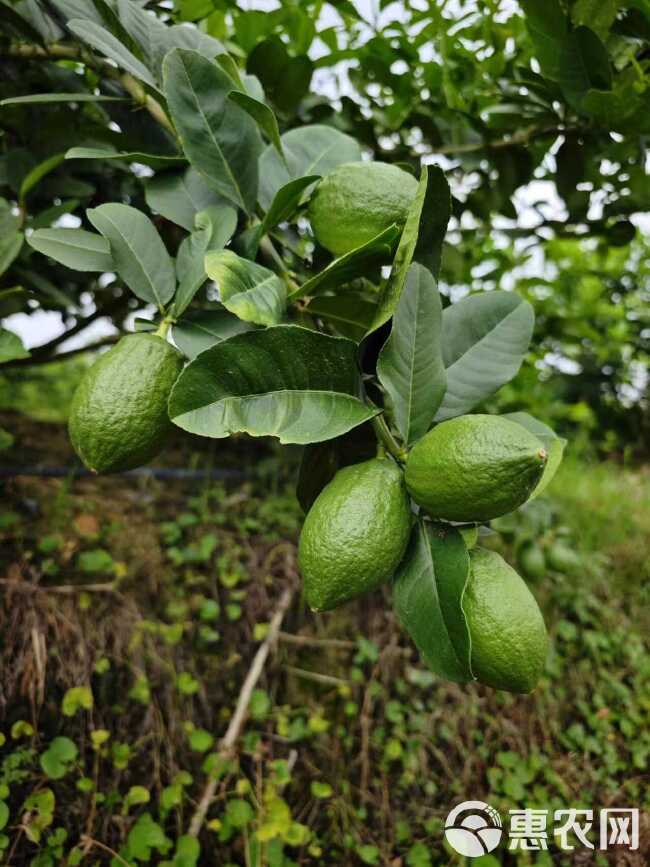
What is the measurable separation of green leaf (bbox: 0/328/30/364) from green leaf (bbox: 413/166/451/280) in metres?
0.43

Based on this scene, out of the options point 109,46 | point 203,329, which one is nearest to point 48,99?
point 109,46

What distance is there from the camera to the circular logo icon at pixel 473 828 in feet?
3.87

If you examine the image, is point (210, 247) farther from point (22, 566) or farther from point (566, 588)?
point (566, 588)

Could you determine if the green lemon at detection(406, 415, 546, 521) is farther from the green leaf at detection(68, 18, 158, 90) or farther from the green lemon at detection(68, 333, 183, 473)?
the green leaf at detection(68, 18, 158, 90)

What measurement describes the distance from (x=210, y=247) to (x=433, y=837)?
123 cm

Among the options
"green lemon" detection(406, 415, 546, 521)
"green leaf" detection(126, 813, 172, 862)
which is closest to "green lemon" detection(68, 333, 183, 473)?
"green lemon" detection(406, 415, 546, 521)

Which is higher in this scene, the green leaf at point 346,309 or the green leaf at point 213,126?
the green leaf at point 213,126

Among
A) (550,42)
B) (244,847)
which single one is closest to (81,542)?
(244,847)

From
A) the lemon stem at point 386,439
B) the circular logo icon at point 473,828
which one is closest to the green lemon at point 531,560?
the circular logo icon at point 473,828

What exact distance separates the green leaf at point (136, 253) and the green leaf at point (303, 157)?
155mm

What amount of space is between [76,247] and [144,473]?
46.9 inches

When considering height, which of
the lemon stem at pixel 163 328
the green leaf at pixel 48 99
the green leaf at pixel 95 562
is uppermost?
the green leaf at pixel 48 99

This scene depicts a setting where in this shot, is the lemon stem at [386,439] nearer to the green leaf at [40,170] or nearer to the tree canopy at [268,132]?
the tree canopy at [268,132]

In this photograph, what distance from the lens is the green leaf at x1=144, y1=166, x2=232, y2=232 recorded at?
2.39 feet
